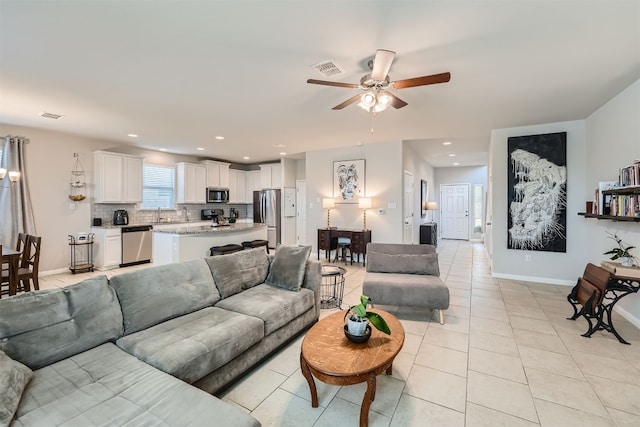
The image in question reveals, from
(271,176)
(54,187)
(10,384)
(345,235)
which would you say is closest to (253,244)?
(345,235)

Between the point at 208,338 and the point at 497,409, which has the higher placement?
the point at 208,338

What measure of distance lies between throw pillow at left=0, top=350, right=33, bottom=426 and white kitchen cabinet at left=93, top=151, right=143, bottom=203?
5458mm

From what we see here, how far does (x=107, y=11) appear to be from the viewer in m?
1.93

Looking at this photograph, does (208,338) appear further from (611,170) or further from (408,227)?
(408,227)

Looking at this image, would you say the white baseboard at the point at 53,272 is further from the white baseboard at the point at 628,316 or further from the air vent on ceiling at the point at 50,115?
the white baseboard at the point at 628,316

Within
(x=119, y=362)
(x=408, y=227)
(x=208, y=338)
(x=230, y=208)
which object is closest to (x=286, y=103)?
(x=208, y=338)

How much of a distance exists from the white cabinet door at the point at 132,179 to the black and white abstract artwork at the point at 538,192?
24.9 feet

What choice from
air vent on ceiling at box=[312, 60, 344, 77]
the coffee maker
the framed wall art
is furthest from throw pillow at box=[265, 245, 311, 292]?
the coffee maker

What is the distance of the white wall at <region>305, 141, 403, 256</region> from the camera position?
235 inches

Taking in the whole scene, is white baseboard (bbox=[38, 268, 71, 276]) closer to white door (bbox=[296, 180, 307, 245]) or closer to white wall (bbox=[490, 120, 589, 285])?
white door (bbox=[296, 180, 307, 245])

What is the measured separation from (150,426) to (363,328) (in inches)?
48.5

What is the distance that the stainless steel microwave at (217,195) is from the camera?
312 inches

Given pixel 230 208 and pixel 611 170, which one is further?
pixel 230 208

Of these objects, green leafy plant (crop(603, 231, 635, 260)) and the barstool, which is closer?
green leafy plant (crop(603, 231, 635, 260))
